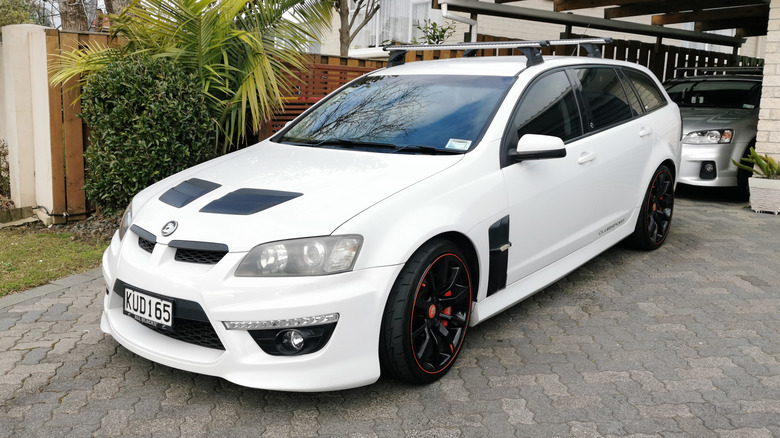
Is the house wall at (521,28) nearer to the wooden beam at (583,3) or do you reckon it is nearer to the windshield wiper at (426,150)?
the wooden beam at (583,3)

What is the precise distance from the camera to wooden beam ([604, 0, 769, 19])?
11297 millimetres

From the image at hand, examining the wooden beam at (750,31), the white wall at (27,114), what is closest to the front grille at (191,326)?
the white wall at (27,114)

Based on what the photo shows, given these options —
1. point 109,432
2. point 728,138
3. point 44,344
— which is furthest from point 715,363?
point 728,138

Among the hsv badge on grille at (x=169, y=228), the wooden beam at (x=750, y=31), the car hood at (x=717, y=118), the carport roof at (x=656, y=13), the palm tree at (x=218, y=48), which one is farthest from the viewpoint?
the wooden beam at (x=750, y=31)

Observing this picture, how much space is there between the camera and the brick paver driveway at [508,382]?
3154 mm

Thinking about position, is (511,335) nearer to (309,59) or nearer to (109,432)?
(109,432)

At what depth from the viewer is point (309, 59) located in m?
7.57

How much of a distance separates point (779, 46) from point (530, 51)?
488cm

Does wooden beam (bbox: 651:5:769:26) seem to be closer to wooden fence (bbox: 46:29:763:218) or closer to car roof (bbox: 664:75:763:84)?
car roof (bbox: 664:75:763:84)

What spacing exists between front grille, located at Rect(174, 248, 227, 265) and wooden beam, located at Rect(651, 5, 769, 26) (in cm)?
1154

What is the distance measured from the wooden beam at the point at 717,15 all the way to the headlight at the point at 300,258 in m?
11.3

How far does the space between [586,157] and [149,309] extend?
2.81m

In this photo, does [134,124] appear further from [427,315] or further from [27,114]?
[427,315]

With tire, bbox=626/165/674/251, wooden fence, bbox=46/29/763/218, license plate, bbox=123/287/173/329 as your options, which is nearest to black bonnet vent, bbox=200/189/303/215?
license plate, bbox=123/287/173/329
